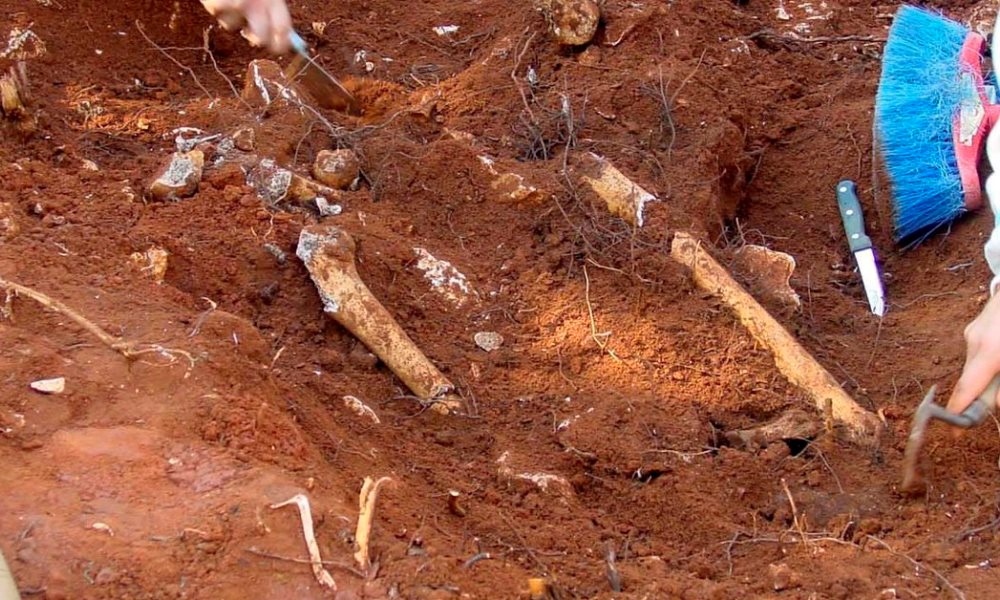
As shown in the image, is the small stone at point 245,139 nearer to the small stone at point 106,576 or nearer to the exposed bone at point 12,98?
the exposed bone at point 12,98

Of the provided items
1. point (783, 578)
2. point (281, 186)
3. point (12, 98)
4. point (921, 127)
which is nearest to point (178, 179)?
point (281, 186)

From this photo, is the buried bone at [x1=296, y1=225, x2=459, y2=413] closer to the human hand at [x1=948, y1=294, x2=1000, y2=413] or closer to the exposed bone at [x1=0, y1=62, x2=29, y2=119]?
the exposed bone at [x1=0, y1=62, x2=29, y2=119]

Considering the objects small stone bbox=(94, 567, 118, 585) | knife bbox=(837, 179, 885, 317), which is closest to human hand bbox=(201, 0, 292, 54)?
small stone bbox=(94, 567, 118, 585)

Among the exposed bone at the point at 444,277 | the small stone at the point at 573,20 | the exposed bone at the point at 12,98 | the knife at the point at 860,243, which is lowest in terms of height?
the knife at the point at 860,243

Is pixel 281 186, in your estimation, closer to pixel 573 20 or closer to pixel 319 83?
pixel 319 83

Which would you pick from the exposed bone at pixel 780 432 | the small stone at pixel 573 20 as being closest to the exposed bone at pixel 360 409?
the exposed bone at pixel 780 432

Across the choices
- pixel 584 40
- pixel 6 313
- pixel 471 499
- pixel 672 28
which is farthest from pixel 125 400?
pixel 672 28
